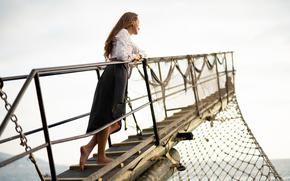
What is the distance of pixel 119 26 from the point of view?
3.54 meters

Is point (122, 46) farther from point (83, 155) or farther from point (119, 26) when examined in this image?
point (83, 155)

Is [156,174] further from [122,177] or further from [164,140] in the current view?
[122,177]

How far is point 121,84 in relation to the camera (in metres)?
3.30

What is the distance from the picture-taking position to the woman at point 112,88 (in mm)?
3182

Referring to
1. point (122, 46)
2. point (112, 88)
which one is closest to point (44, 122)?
point (112, 88)

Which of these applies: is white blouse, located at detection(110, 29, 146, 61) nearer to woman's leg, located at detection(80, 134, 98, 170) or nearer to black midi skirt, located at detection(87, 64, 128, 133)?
black midi skirt, located at detection(87, 64, 128, 133)

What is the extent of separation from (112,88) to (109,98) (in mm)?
116

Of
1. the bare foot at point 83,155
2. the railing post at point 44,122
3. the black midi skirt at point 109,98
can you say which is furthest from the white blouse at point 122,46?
the railing post at point 44,122

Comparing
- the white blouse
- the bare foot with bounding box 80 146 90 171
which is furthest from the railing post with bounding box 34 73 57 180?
the white blouse

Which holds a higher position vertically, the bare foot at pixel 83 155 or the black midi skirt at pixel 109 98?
the black midi skirt at pixel 109 98

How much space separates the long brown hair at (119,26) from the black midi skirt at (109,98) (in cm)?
24

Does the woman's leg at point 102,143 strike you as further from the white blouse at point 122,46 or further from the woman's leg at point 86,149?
the white blouse at point 122,46

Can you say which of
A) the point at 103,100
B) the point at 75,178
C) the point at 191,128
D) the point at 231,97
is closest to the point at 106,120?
the point at 103,100

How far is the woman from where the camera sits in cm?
318
